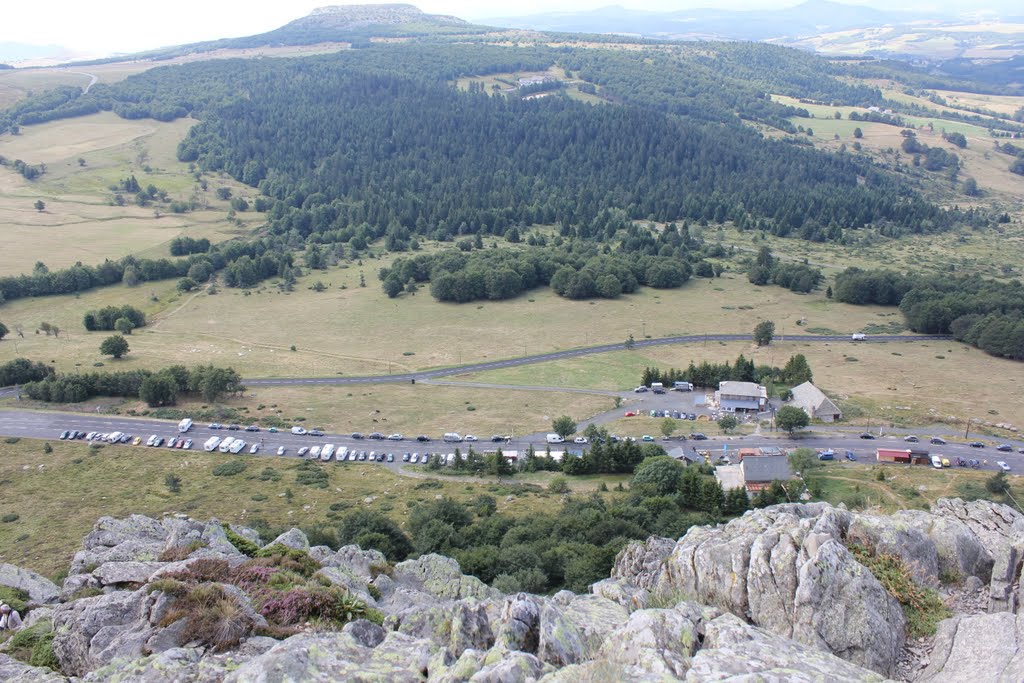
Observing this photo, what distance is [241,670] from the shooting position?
21250 millimetres

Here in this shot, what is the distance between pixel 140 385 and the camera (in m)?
90.4

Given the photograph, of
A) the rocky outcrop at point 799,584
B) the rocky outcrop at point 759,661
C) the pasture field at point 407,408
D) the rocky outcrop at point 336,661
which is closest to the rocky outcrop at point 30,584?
the rocky outcrop at point 336,661

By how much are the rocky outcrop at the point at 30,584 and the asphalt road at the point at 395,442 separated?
3876 centimetres

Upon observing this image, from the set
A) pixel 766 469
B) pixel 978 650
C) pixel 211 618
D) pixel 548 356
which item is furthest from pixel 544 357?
pixel 978 650

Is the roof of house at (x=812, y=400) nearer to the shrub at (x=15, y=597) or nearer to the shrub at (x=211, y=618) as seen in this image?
the shrub at (x=211, y=618)

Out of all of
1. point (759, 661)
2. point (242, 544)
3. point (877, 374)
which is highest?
point (759, 661)

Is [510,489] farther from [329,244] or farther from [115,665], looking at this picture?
[329,244]

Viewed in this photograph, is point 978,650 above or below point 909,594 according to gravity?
above

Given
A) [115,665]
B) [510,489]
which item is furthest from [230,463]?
[115,665]

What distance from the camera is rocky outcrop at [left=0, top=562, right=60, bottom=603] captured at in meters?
33.8

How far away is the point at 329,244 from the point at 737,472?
484ft

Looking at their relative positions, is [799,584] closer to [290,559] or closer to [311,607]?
[311,607]

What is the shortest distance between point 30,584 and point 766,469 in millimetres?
55612

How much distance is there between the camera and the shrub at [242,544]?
39844 mm
